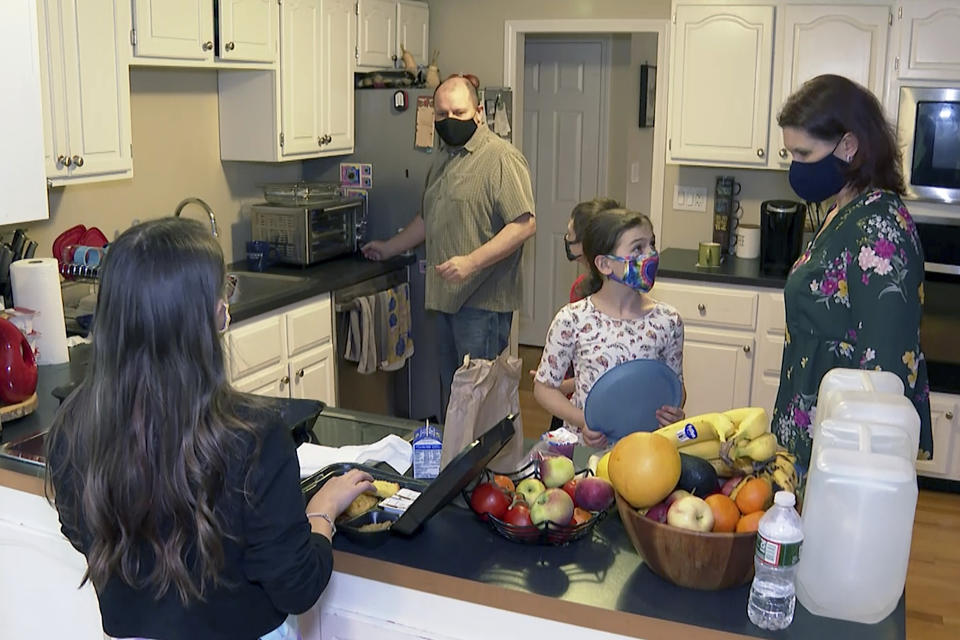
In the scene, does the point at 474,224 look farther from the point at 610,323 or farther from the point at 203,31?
the point at 610,323

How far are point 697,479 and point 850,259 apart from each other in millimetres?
901

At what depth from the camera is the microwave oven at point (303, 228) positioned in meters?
4.14

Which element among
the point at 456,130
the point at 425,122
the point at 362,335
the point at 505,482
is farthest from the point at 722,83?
the point at 505,482

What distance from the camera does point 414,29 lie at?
494 centimetres

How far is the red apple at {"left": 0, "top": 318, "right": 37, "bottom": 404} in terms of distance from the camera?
232 cm

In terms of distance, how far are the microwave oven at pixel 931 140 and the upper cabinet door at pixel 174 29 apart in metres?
2.66

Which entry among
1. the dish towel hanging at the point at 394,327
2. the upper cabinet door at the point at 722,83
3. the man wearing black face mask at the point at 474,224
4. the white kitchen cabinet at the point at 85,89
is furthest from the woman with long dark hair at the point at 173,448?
the upper cabinet door at the point at 722,83

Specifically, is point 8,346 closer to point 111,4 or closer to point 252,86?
point 111,4

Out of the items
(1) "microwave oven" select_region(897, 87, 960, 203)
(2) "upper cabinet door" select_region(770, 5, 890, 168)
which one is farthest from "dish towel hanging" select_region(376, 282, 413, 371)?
(1) "microwave oven" select_region(897, 87, 960, 203)

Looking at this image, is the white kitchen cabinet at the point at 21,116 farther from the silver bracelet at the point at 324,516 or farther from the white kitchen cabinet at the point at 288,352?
the silver bracelet at the point at 324,516

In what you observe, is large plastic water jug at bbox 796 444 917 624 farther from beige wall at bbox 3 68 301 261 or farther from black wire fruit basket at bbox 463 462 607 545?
beige wall at bbox 3 68 301 261

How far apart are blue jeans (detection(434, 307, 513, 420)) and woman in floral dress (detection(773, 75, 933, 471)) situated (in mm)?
1723

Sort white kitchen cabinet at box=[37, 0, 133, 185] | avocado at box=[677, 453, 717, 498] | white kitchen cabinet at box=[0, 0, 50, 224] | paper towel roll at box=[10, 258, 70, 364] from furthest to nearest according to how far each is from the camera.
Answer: white kitchen cabinet at box=[37, 0, 133, 185]
paper towel roll at box=[10, 258, 70, 364]
white kitchen cabinet at box=[0, 0, 50, 224]
avocado at box=[677, 453, 717, 498]

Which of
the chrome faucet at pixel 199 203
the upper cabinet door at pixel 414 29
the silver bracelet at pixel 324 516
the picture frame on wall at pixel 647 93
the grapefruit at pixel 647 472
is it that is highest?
the upper cabinet door at pixel 414 29
